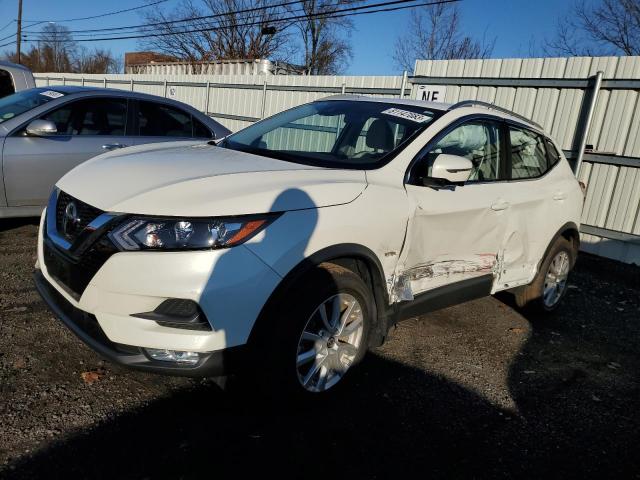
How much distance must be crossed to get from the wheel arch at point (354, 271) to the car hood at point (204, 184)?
0.86 feet

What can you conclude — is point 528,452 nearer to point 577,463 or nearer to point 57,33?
point 577,463

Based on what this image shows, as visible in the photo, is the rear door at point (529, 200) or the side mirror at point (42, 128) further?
the side mirror at point (42, 128)

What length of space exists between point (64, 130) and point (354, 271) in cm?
393

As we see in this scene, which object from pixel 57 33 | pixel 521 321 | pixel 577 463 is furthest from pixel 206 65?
pixel 577 463

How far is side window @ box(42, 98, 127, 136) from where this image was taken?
5.35 meters

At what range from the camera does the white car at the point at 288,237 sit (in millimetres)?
2346

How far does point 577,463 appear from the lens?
274cm

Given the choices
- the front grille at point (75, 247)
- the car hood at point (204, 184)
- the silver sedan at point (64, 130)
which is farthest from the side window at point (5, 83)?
the front grille at point (75, 247)

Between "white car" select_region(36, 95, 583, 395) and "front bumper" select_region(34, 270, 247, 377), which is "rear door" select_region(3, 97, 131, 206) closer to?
"white car" select_region(36, 95, 583, 395)

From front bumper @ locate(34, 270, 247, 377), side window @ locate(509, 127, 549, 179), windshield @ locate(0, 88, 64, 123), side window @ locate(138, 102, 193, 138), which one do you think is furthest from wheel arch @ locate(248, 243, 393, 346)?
windshield @ locate(0, 88, 64, 123)

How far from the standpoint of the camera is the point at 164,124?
5.95m

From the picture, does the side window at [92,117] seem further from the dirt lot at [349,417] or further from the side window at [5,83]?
the side window at [5,83]

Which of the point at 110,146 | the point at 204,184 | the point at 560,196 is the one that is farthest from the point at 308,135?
the point at 110,146

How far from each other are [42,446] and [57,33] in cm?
5359
